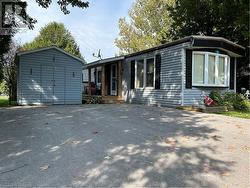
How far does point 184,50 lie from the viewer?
13.2m

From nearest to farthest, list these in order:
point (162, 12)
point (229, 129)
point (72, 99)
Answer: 1. point (229, 129)
2. point (72, 99)
3. point (162, 12)

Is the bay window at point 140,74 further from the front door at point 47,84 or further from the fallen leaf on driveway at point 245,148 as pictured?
the fallen leaf on driveway at point 245,148

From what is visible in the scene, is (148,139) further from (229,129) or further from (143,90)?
(143,90)

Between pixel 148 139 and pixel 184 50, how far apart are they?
24.9 feet

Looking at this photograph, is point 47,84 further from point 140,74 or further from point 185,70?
point 185,70

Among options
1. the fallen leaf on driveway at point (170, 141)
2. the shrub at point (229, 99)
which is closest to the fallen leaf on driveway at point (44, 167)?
the fallen leaf on driveway at point (170, 141)

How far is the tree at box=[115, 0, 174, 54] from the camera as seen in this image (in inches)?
1282

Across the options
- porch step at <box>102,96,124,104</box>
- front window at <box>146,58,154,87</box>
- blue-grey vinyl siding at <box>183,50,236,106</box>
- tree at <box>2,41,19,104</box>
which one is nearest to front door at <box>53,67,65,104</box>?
porch step at <box>102,96,124,104</box>

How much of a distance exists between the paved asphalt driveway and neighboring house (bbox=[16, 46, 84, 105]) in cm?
777

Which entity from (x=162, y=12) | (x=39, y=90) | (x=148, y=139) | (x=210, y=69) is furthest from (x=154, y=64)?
(x=162, y=12)

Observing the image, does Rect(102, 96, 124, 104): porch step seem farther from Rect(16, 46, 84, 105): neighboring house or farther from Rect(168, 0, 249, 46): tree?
Rect(168, 0, 249, 46): tree

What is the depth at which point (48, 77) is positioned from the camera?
54.4 ft

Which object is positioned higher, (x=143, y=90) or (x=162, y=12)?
(x=162, y=12)

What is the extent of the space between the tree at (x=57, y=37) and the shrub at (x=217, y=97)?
33.3 m
